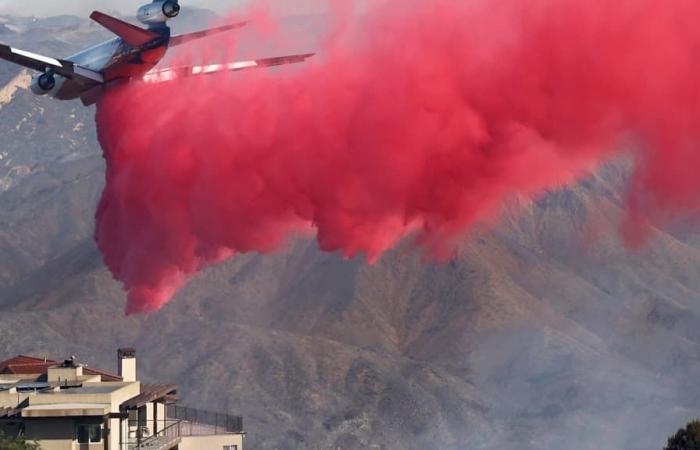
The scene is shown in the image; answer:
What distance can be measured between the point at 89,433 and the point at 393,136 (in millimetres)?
16140

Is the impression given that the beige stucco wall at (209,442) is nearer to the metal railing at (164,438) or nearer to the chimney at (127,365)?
the metal railing at (164,438)

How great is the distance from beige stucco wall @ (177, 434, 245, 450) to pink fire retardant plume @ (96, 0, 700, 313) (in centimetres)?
678

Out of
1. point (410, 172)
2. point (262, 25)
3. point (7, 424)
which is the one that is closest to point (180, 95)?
point (262, 25)

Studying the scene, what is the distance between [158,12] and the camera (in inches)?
3396

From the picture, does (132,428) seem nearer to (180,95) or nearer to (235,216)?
(235,216)

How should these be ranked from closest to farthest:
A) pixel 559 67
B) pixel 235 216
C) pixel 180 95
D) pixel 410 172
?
pixel 559 67, pixel 410 172, pixel 235 216, pixel 180 95

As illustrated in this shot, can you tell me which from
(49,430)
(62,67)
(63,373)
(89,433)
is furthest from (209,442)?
(62,67)

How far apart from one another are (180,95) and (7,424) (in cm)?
2158

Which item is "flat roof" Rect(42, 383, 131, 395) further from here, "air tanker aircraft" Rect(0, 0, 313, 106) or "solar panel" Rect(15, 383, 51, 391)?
"air tanker aircraft" Rect(0, 0, 313, 106)

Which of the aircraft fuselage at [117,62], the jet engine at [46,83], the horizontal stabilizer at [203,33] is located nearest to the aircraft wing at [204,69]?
the aircraft fuselage at [117,62]

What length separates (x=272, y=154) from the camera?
78.9m

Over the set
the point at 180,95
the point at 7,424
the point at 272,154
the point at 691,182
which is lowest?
the point at 7,424

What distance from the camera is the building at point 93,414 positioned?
7025 centimetres

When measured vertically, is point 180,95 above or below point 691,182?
above
